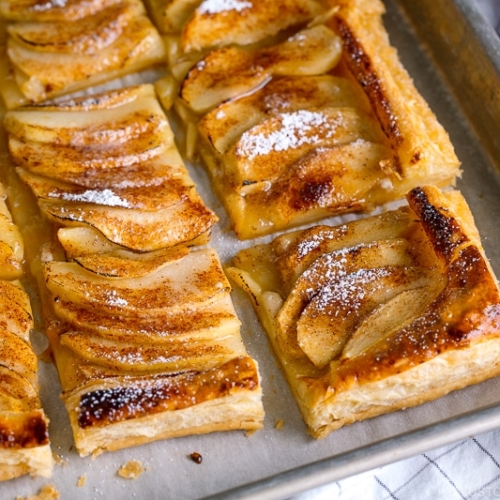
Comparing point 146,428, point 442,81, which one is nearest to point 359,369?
point 146,428

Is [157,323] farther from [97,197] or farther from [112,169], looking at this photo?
A: [112,169]

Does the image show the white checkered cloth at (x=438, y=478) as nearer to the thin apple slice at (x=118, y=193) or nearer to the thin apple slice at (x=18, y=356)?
the thin apple slice at (x=18, y=356)

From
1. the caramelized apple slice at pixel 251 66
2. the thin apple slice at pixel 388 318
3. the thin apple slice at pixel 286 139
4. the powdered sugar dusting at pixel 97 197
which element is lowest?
the thin apple slice at pixel 388 318

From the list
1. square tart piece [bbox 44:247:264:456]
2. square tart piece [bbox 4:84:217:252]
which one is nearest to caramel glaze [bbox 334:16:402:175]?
square tart piece [bbox 4:84:217:252]

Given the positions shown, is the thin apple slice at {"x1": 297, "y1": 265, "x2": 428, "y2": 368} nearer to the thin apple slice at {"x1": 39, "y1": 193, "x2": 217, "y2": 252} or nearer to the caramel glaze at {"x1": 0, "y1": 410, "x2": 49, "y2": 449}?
the thin apple slice at {"x1": 39, "y1": 193, "x2": 217, "y2": 252}

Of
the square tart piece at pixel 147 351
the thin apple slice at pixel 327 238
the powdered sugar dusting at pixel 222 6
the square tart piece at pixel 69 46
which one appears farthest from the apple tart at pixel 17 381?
the powdered sugar dusting at pixel 222 6

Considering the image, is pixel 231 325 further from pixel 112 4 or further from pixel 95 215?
pixel 112 4

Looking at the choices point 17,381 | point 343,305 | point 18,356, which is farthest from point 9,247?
point 343,305
